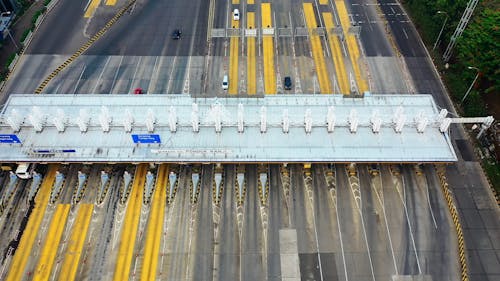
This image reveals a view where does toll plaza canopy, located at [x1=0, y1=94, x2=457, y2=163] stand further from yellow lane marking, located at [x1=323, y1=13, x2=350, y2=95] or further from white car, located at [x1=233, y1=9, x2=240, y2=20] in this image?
white car, located at [x1=233, y1=9, x2=240, y2=20]

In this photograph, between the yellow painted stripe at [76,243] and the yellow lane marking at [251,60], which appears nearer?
the yellow painted stripe at [76,243]

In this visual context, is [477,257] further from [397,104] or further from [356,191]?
[397,104]

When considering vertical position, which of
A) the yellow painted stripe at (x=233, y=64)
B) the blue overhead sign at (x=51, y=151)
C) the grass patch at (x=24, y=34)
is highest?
the grass patch at (x=24, y=34)

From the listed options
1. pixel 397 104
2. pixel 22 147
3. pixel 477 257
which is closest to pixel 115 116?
pixel 22 147

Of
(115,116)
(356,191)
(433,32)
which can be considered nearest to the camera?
→ (356,191)

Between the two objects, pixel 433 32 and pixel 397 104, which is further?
pixel 433 32

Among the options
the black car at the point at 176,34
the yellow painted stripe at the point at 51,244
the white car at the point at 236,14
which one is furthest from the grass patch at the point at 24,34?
the yellow painted stripe at the point at 51,244

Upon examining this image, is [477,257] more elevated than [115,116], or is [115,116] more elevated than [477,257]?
[115,116]

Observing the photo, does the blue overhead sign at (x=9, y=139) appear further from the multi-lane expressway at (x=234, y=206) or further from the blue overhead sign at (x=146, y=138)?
the blue overhead sign at (x=146, y=138)
